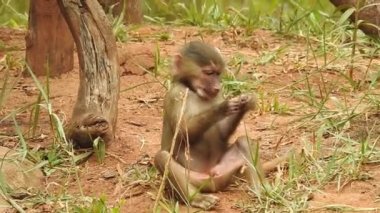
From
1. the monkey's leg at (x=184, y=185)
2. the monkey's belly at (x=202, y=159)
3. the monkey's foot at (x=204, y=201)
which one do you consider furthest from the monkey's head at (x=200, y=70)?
the monkey's foot at (x=204, y=201)

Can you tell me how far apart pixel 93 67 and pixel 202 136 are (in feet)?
3.41

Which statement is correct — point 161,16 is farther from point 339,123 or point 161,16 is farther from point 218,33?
point 339,123

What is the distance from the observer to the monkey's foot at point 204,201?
5105 millimetres

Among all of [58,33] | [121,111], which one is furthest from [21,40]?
[121,111]

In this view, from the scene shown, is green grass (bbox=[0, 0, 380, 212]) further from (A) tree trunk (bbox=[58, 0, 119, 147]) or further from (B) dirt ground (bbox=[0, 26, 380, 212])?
(A) tree trunk (bbox=[58, 0, 119, 147])

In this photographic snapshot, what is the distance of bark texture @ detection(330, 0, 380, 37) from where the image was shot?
7492mm

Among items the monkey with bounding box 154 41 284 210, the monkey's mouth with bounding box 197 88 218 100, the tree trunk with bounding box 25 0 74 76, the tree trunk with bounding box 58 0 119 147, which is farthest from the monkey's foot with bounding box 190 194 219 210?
the tree trunk with bounding box 25 0 74 76

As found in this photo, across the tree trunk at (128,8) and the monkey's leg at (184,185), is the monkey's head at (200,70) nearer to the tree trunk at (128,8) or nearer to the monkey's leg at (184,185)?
the monkey's leg at (184,185)

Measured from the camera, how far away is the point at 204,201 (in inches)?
202

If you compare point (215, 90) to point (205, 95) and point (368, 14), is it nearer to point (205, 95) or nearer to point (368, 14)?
point (205, 95)

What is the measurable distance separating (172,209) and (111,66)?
1.43 metres

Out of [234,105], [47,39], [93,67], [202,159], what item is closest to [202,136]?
[202,159]

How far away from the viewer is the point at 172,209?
496cm

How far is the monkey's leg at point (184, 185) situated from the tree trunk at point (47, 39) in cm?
227
